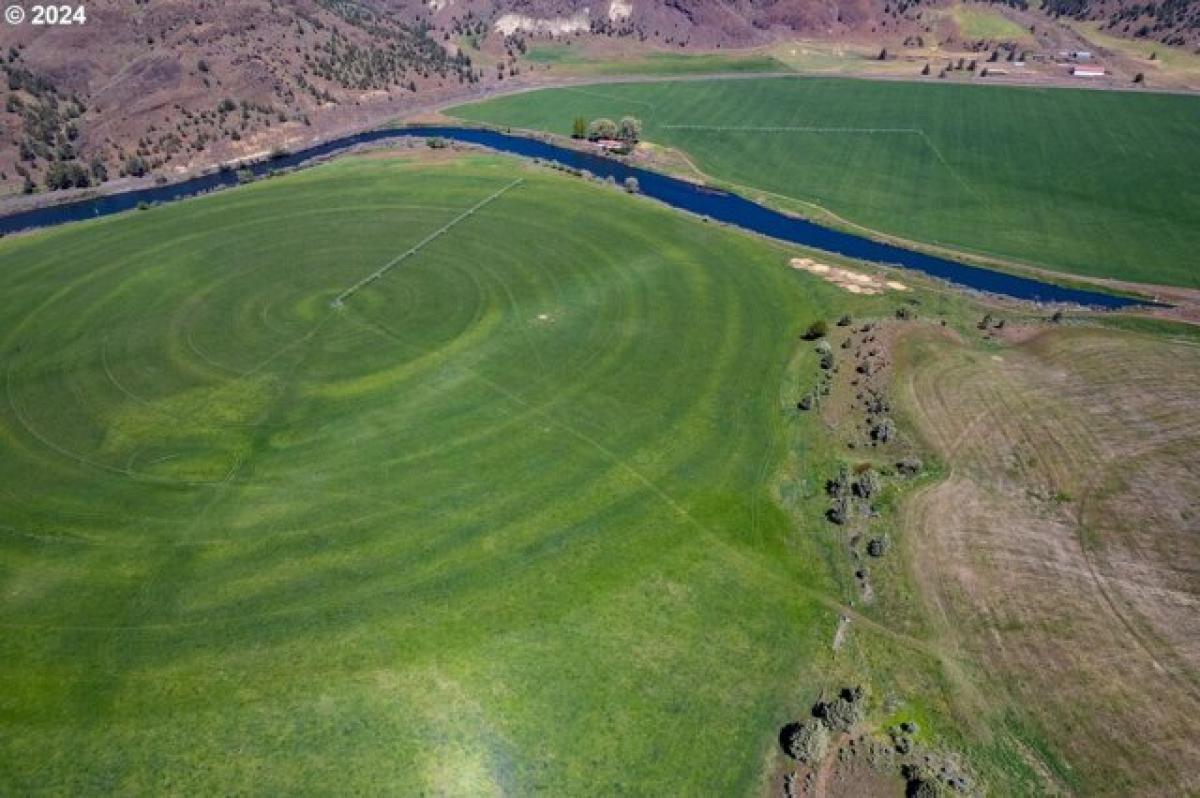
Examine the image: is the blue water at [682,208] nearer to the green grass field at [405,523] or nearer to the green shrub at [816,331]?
the green grass field at [405,523]

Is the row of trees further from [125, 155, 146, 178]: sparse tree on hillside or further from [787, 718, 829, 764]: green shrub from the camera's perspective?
[787, 718, 829, 764]: green shrub

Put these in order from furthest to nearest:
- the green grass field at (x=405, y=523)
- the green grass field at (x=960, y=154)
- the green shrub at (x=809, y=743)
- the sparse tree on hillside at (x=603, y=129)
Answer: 1. the sparse tree on hillside at (x=603, y=129)
2. the green grass field at (x=960, y=154)
3. the green grass field at (x=405, y=523)
4. the green shrub at (x=809, y=743)

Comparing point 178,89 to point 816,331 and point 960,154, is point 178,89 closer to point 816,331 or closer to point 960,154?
point 816,331

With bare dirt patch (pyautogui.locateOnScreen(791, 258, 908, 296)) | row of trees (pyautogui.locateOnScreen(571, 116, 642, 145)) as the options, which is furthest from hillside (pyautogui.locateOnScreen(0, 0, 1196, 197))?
bare dirt patch (pyautogui.locateOnScreen(791, 258, 908, 296))

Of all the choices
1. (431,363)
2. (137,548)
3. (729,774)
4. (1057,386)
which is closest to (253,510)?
(137,548)

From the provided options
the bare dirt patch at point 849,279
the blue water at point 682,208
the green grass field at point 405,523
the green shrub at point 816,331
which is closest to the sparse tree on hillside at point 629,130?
the blue water at point 682,208

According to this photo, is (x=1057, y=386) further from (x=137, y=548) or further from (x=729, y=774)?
(x=137, y=548)
